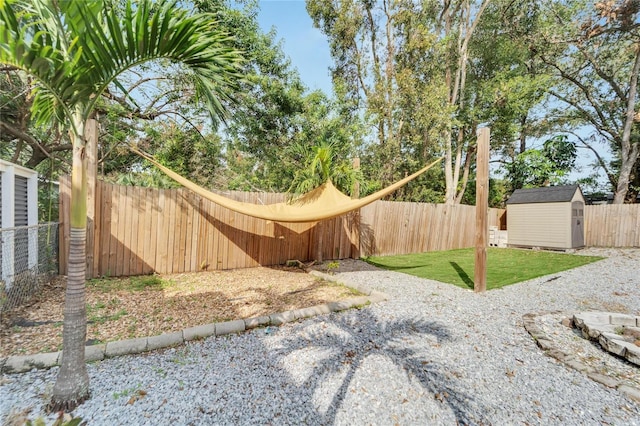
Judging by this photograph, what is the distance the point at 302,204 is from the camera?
438 centimetres

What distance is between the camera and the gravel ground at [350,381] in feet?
4.82

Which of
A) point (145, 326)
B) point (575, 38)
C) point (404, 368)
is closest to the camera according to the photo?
point (404, 368)

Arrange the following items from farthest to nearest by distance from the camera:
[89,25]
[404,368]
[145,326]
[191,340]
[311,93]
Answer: [311,93], [145,326], [191,340], [404,368], [89,25]

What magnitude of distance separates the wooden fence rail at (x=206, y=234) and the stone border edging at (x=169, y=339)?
2.05 m

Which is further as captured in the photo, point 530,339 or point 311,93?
point 311,93

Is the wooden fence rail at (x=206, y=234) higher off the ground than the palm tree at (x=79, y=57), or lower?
lower

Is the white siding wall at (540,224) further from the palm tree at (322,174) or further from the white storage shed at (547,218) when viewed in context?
the palm tree at (322,174)

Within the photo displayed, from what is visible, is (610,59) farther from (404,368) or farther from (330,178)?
(404,368)

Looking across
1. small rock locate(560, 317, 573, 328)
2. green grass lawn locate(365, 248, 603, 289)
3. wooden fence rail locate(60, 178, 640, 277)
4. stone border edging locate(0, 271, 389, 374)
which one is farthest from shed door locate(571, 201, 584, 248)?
stone border edging locate(0, 271, 389, 374)

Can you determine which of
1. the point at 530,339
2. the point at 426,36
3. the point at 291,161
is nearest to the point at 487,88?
the point at 426,36

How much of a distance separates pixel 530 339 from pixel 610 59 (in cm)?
1359

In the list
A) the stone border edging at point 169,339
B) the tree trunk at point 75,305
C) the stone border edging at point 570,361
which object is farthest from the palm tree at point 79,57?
the stone border edging at point 570,361

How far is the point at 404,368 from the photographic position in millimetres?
1926

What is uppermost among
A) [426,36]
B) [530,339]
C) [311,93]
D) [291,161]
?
[426,36]
